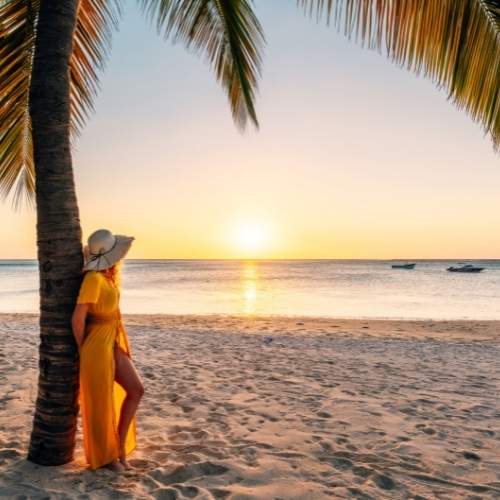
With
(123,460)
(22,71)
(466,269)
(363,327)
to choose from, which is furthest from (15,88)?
(466,269)

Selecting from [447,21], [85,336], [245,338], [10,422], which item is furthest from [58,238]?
[245,338]

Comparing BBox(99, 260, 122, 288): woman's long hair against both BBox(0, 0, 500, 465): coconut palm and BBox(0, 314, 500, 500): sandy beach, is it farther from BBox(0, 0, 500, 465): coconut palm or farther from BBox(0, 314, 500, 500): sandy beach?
BBox(0, 314, 500, 500): sandy beach

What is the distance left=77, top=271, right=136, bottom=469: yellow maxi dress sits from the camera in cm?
344

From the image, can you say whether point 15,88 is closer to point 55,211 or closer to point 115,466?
point 55,211

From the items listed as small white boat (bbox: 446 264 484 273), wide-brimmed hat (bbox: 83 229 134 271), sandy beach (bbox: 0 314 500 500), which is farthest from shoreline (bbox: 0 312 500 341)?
small white boat (bbox: 446 264 484 273)

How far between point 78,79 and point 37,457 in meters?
3.80

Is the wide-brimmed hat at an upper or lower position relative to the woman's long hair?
upper

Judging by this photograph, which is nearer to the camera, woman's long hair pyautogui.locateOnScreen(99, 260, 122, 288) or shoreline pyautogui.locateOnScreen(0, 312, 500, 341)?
woman's long hair pyautogui.locateOnScreen(99, 260, 122, 288)

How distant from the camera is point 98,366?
3445mm

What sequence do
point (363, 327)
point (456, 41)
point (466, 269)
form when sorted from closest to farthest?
point (456, 41), point (363, 327), point (466, 269)

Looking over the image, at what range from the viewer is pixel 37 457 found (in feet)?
12.1

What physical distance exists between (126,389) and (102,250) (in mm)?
1085

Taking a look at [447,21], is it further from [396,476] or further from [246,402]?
[246,402]

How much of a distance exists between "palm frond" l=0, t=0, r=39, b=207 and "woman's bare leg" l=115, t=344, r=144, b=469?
9.99ft
